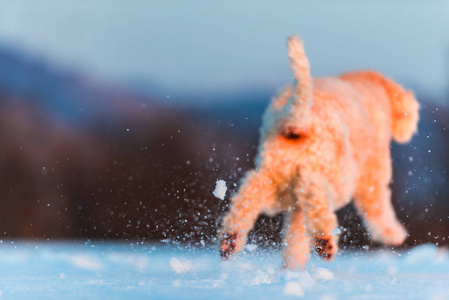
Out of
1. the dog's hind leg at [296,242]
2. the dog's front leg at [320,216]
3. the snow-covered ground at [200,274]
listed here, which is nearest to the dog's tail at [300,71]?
the dog's front leg at [320,216]

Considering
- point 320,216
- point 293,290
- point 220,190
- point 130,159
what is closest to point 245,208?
point 220,190

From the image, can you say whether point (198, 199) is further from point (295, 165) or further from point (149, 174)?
point (295, 165)

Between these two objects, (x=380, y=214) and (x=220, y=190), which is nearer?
(x=220, y=190)

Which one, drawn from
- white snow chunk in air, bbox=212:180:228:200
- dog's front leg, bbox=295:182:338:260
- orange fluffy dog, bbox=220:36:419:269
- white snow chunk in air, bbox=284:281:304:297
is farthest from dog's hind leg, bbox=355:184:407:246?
white snow chunk in air, bbox=284:281:304:297

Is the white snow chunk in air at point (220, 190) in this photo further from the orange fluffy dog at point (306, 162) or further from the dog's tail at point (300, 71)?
the dog's tail at point (300, 71)

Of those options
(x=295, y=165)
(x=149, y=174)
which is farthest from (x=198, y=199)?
(x=295, y=165)

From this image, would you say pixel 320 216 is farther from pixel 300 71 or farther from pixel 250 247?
pixel 300 71
